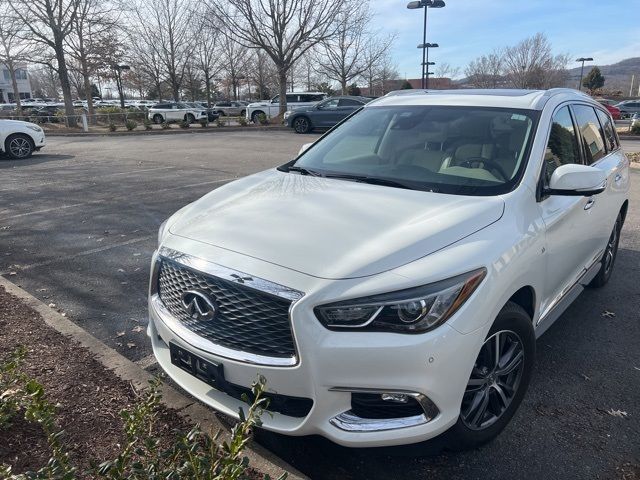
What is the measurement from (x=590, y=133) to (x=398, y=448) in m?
3.32

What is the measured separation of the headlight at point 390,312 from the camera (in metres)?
2.17

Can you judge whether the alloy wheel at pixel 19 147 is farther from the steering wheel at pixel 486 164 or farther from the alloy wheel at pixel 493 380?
the alloy wheel at pixel 493 380

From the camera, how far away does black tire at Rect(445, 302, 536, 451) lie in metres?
2.52

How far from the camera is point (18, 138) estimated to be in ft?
47.6

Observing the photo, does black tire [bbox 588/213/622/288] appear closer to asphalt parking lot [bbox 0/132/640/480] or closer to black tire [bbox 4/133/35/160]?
asphalt parking lot [bbox 0/132/640/480]

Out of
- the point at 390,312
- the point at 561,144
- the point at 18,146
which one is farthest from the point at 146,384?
the point at 18,146

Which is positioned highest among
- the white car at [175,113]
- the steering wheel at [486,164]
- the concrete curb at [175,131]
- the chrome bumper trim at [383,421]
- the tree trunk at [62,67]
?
the tree trunk at [62,67]

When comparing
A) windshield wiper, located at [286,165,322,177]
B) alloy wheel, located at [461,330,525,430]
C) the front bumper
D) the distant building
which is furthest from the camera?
the distant building

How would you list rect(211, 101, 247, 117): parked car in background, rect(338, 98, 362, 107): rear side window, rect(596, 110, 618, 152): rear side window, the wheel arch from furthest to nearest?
rect(211, 101, 247, 117): parked car in background < rect(338, 98, 362, 107): rear side window < rect(596, 110, 618, 152): rear side window < the wheel arch

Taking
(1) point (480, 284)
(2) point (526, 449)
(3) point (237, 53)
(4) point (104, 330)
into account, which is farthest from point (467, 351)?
(3) point (237, 53)

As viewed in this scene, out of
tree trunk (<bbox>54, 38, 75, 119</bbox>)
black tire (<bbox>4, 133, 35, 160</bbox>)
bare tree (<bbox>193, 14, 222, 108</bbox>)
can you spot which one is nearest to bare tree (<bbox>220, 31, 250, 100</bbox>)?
bare tree (<bbox>193, 14, 222, 108</bbox>)

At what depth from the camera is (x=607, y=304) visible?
15.2ft

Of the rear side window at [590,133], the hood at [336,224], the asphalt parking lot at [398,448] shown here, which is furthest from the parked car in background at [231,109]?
→ the hood at [336,224]

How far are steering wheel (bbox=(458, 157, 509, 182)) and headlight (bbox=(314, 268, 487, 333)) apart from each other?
1290 mm
